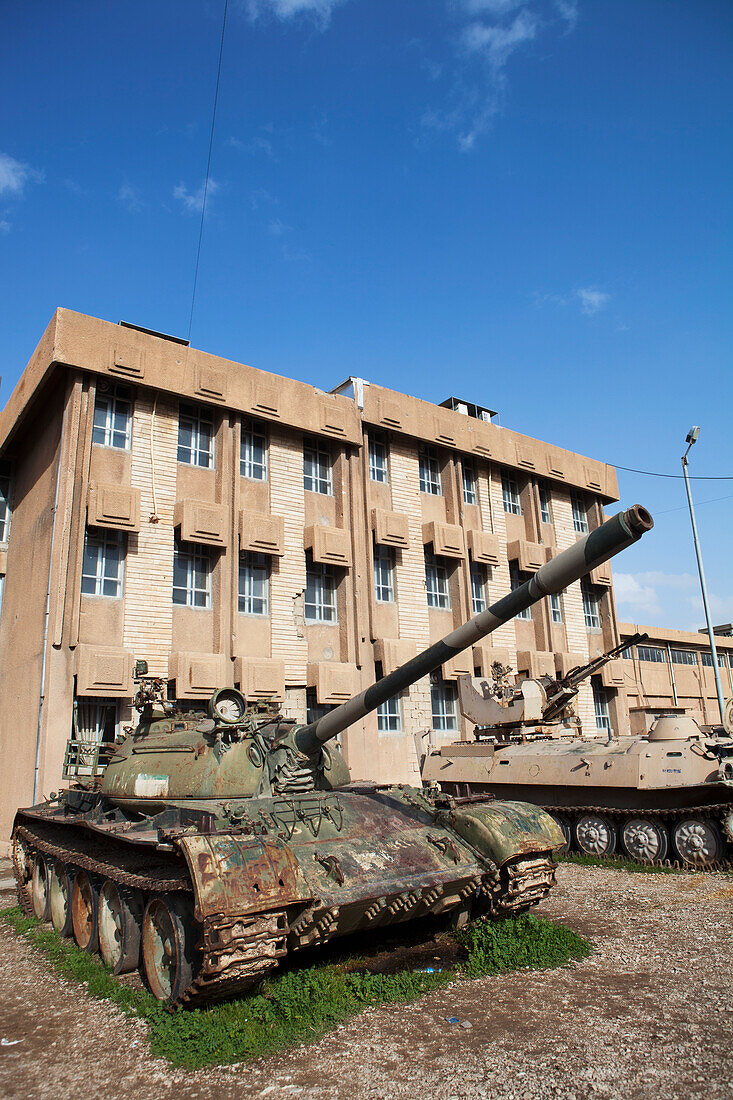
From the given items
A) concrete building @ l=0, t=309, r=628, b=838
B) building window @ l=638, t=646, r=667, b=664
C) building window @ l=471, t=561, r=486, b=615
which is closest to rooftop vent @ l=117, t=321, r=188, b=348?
concrete building @ l=0, t=309, r=628, b=838

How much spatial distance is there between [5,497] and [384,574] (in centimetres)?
1088

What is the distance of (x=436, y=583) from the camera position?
24.3 meters

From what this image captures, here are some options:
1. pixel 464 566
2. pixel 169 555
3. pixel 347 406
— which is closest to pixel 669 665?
pixel 464 566

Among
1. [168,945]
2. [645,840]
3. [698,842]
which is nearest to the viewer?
[168,945]

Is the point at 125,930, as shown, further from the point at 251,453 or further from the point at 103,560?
the point at 251,453

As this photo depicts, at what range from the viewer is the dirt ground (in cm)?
503

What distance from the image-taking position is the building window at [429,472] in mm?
24703

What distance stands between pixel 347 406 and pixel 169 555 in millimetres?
7076

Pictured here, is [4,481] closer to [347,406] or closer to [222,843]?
[347,406]

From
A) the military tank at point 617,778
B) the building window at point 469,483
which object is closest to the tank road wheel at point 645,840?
the military tank at point 617,778

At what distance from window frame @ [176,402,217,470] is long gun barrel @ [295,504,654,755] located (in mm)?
12332

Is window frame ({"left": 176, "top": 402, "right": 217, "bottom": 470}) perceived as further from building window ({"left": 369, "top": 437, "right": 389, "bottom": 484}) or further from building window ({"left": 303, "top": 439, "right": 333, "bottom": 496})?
building window ({"left": 369, "top": 437, "right": 389, "bottom": 484})

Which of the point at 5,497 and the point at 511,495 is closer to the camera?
the point at 5,497

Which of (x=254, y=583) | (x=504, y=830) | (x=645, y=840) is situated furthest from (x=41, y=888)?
(x=254, y=583)
